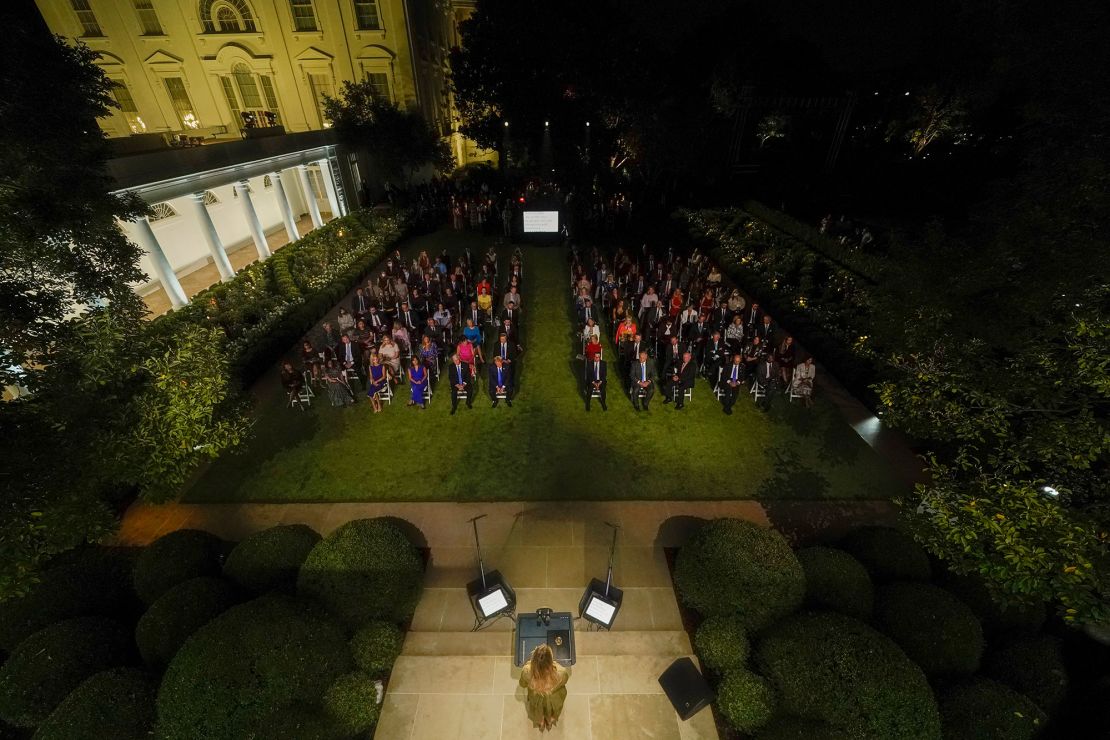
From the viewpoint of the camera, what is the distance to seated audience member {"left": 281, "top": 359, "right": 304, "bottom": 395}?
992 centimetres

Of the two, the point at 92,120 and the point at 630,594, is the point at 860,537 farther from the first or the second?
the point at 92,120

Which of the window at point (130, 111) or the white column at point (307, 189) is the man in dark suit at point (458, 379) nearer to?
the white column at point (307, 189)

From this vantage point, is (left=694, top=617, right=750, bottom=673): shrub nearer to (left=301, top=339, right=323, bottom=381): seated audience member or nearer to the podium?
the podium

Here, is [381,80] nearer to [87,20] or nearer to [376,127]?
[376,127]

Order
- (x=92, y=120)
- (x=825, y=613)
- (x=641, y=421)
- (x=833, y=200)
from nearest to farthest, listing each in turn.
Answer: (x=825, y=613) → (x=92, y=120) → (x=641, y=421) → (x=833, y=200)

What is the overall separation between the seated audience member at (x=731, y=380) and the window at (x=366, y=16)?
33.0m

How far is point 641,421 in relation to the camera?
1003cm

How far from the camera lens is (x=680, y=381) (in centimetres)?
1008

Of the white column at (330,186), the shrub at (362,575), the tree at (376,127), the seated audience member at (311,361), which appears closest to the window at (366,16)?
the tree at (376,127)

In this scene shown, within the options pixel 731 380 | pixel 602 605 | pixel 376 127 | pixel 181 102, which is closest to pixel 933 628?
pixel 602 605

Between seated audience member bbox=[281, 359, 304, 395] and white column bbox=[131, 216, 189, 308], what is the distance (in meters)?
6.32

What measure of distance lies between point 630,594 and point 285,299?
46.2ft

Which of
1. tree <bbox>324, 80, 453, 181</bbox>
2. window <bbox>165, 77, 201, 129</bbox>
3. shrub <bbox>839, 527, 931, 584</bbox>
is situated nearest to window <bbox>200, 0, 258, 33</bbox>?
window <bbox>165, 77, 201, 129</bbox>

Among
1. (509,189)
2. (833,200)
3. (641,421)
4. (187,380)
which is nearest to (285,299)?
(187,380)
